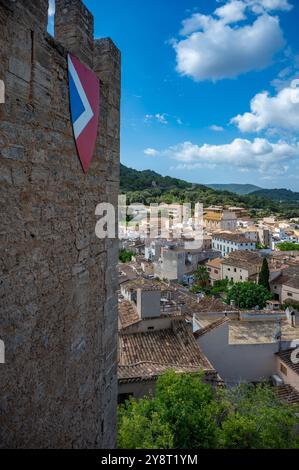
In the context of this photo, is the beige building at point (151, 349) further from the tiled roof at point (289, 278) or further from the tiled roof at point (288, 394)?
the tiled roof at point (289, 278)

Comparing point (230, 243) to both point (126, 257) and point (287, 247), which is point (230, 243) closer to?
point (287, 247)

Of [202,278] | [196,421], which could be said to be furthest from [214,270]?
[196,421]

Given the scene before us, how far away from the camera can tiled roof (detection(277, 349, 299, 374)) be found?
1425 cm

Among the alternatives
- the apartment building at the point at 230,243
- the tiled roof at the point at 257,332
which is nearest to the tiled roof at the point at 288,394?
the tiled roof at the point at 257,332

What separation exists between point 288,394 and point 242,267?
1237 inches

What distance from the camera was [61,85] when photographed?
2785mm

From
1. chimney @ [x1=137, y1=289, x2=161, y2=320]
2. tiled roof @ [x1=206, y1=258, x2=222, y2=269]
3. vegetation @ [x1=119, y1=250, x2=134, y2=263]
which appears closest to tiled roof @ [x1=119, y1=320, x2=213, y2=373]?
chimney @ [x1=137, y1=289, x2=161, y2=320]

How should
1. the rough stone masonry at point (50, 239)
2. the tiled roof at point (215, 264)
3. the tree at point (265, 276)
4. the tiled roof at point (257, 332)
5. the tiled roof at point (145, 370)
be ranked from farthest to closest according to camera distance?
the tiled roof at point (215, 264), the tree at point (265, 276), the tiled roof at point (257, 332), the tiled roof at point (145, 370), the rough stone masonry at point (50, 239)

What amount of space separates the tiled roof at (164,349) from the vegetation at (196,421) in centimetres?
172

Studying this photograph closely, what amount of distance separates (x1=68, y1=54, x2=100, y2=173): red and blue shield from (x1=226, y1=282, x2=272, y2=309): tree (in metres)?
32.7

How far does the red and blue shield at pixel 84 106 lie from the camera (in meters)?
2.97

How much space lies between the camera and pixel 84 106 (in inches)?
125

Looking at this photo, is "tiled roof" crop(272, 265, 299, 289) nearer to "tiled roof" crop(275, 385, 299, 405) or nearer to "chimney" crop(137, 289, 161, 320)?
"tiled roof" crop(275, 385, 299, 405)
